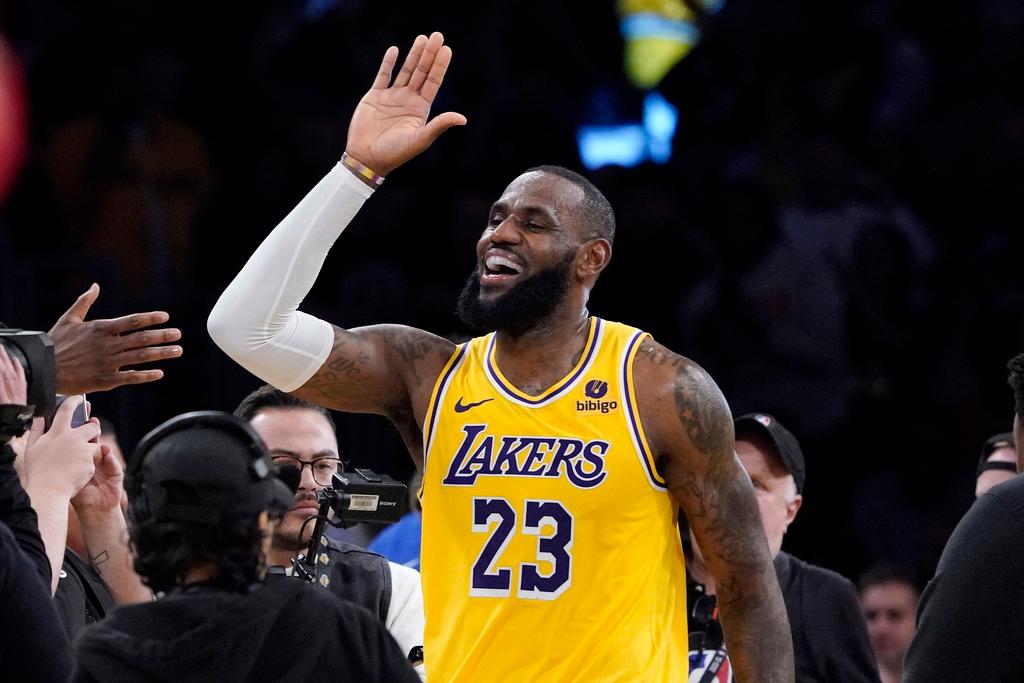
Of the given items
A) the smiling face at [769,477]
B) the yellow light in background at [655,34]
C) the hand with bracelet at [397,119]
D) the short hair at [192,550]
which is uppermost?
the yellow light in background at [655,34]

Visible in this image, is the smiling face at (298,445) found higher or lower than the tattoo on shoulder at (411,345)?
lower

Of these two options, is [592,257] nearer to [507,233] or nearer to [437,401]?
[507,233]

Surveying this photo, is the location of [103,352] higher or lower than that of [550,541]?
higher

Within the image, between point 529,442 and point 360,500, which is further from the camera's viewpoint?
point 360,500

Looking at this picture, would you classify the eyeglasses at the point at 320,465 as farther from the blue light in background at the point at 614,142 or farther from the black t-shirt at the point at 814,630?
the blue light in background at the point at 614,142

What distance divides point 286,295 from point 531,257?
599mm

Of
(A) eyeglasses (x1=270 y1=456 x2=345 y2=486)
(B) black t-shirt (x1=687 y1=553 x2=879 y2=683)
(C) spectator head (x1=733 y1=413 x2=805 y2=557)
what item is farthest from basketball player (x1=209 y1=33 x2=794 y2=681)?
(C) spectator head (x1=733 y1=413 x2=805 y2=557)

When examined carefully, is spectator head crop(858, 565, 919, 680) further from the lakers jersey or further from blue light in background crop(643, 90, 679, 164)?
blue light in background crop(643, 90, 679, 164)

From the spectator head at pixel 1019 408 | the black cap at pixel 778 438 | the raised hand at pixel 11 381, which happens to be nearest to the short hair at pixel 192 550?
the raised hand at pixel 11 381

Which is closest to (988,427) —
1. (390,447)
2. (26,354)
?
(390,447)

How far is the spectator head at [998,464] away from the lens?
4.80 m

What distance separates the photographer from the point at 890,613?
20.1 ft

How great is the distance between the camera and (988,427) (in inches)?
280

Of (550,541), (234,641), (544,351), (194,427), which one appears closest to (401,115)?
(544,351)
